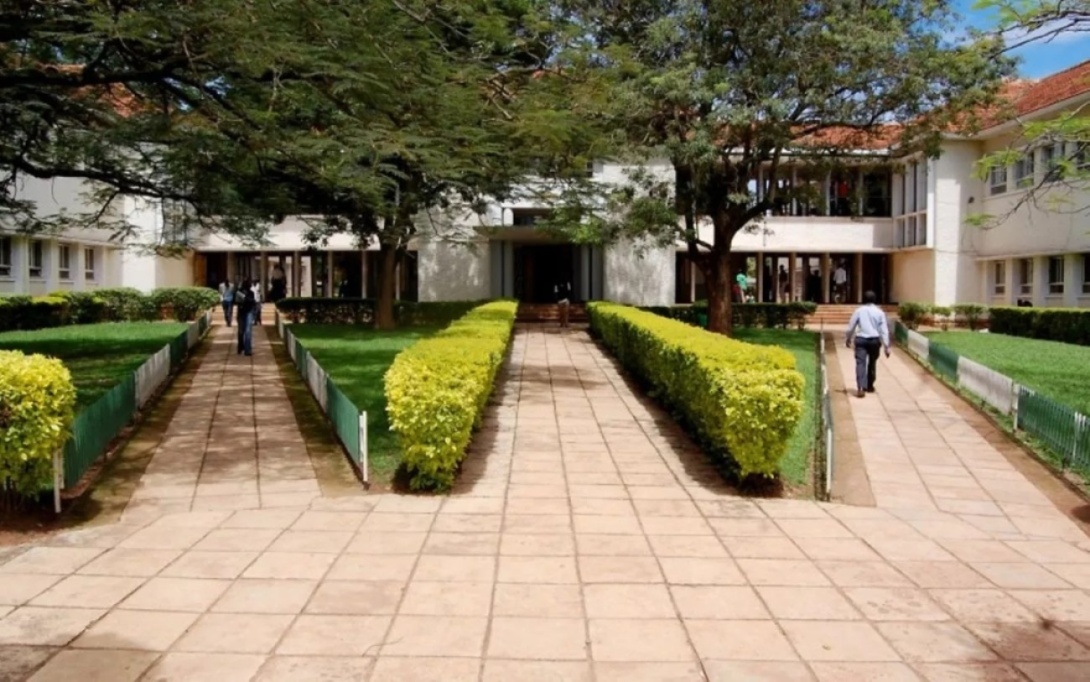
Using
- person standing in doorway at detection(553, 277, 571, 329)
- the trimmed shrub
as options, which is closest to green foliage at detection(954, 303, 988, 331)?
person standing in doorway at detection(553, 277, 571, 329)

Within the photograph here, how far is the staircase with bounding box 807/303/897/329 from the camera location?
30.2 m

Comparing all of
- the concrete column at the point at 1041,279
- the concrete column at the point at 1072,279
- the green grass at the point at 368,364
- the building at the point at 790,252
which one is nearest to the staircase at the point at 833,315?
the building at the point at 790,252

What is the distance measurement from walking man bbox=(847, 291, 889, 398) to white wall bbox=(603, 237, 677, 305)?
16.4 m

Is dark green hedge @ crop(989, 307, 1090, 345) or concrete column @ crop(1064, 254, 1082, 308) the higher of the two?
concrete column @ crop(1064, 254, 1082, 308)

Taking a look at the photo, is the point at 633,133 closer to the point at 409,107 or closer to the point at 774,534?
the point at 409,107

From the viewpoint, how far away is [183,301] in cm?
2895

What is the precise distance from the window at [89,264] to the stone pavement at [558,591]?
27375 millimetres

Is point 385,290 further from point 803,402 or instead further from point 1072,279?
point 1072,279

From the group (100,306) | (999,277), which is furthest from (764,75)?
(100,306)

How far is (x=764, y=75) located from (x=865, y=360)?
6.96m

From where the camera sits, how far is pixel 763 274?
3431cm

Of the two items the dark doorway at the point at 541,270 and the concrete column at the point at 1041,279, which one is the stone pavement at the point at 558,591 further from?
the dark doorway at the point at 541,270

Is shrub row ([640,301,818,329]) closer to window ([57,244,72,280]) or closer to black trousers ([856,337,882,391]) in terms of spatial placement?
black trousers ([856,337,882,391])

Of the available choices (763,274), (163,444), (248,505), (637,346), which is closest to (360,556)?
(248,505)
